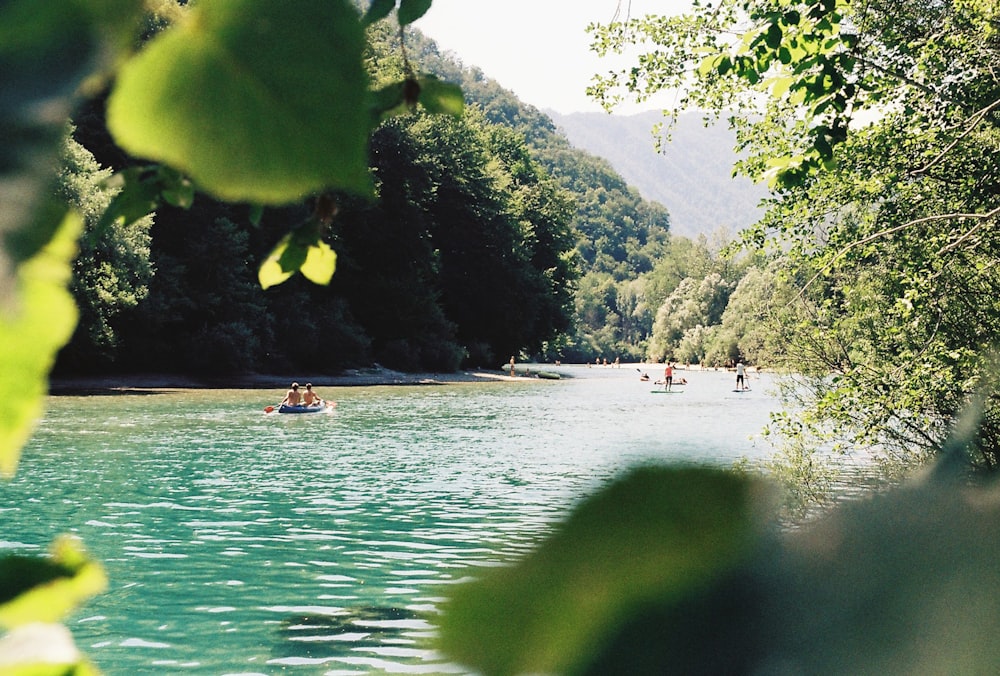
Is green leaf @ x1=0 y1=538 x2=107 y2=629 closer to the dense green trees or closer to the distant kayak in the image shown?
the dense green trees

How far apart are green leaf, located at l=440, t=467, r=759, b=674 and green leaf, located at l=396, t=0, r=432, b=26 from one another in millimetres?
395

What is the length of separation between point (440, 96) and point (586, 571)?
1.89 ft

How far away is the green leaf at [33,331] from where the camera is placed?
0.19m

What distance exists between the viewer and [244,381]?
32781 millimetres

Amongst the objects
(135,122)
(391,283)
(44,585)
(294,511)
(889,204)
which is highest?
(391,283)

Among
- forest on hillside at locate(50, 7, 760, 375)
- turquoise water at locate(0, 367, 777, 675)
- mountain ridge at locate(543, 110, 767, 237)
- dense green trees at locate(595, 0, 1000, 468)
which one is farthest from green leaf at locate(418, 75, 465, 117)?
mountain ridge at locate(543, 110, 767, 237)

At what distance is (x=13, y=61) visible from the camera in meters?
0.18

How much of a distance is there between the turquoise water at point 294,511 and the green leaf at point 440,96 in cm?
30

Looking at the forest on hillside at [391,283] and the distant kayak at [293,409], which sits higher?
the forest on hillside at [391,283]

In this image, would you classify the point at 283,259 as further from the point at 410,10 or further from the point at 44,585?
the point at 44,585

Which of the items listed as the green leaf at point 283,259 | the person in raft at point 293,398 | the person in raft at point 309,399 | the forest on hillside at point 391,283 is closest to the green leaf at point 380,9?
the green leaf at point 283,259

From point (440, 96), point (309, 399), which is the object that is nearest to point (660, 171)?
point (309, 399)

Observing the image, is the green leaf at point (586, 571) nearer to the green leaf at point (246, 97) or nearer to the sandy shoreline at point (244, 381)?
the green leaf at point (246, 97)

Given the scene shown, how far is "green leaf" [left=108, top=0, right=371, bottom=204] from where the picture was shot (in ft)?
0.69
